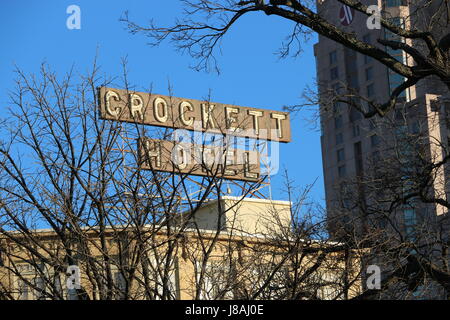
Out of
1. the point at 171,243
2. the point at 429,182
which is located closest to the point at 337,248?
the point at 429,182

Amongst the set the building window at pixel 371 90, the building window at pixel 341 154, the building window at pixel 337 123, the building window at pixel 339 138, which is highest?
the building window at pixel 371 90

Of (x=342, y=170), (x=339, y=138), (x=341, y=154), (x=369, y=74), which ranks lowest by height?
(x=342, y=170)

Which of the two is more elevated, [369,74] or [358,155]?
[369,74]

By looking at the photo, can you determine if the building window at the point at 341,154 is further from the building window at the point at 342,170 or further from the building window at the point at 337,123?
the building window at the point at 337,123

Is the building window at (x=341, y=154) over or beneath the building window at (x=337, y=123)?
beneath

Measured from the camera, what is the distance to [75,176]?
46.9 feet

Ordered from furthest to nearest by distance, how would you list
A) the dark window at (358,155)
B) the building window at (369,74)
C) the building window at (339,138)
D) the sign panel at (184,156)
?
the building window at (339,138)
the building window at (369,74)
the dark window at (358,155)
the sign panel at (184,156)

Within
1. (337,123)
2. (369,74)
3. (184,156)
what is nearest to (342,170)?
(337,123)

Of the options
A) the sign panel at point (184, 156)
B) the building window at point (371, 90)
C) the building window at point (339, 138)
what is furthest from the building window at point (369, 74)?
the sign panel at point (184, 156)

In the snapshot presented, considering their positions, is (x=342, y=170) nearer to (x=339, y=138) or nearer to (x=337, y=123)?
(x=339, y=138)

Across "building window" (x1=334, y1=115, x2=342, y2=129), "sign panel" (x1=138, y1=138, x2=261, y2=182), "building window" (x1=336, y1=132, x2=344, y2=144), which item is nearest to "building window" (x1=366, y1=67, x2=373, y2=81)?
"building window" (x1=334, y1=115, x2=342, y2=129)
